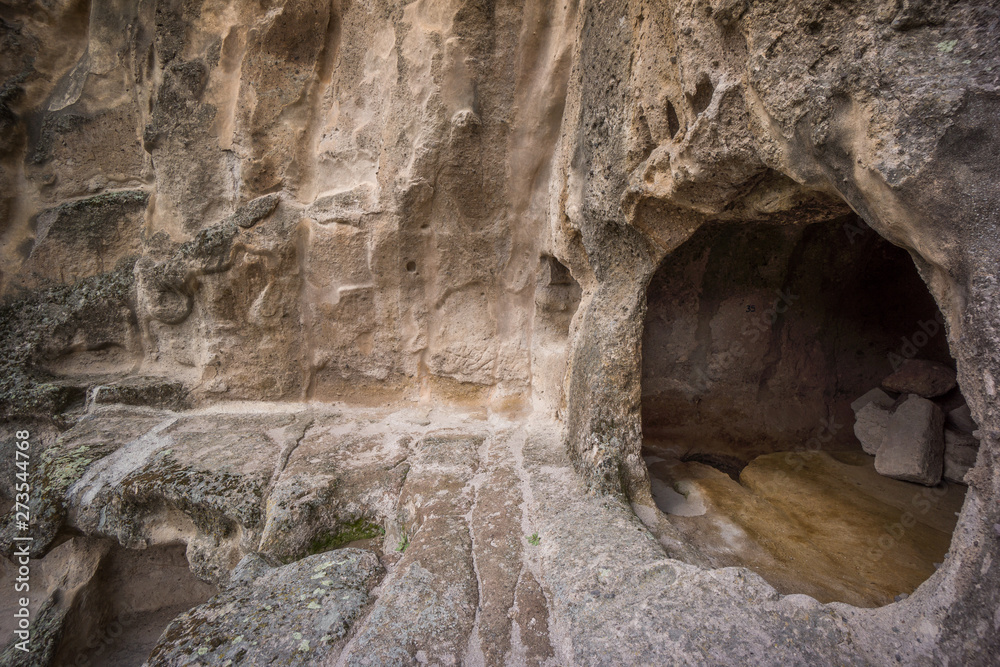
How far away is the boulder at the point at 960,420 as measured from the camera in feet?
8.88

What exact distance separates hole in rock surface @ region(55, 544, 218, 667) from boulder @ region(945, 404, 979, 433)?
14.6 feet

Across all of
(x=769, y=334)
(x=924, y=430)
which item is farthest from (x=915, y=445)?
(x=769, y=334)

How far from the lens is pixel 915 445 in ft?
8.86

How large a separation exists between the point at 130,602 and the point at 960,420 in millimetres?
5116

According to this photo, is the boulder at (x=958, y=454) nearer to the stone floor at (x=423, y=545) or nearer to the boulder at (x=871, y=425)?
the boulder at (x=871, y=425)

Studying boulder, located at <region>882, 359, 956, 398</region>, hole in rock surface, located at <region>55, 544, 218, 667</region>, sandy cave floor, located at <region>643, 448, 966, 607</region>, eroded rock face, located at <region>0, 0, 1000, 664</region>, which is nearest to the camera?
eroded rock face, located at <region>0, 0, 1000, 664</region>

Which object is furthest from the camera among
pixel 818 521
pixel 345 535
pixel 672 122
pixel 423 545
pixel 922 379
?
pixel 922 379

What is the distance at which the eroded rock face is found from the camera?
1.19 m

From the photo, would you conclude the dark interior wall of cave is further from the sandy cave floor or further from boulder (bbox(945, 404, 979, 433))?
boulder (bbox(945, 404, 979, 433))

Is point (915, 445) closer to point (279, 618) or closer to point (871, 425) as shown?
point (871, 425)

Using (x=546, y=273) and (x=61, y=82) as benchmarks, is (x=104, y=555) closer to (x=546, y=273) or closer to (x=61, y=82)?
(x=546, y=273)

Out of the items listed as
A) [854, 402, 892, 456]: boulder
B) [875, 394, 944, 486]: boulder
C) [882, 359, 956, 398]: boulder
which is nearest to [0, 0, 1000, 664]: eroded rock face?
[854, 402, 892, 456]: boulder

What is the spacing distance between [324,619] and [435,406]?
6.63 ft

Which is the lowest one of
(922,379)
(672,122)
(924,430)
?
(924,430)
